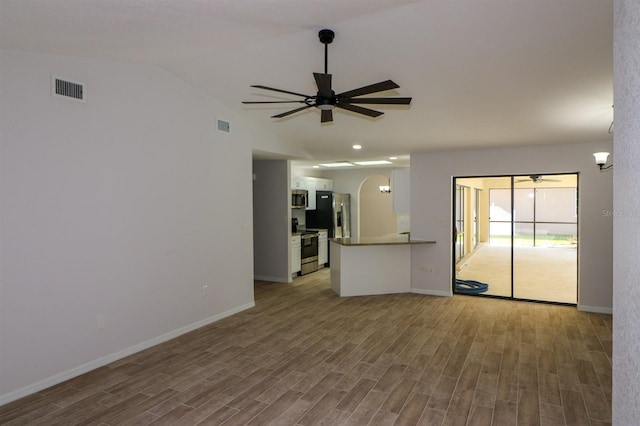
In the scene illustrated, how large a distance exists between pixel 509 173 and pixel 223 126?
14.6ft

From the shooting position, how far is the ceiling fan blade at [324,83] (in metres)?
2.68

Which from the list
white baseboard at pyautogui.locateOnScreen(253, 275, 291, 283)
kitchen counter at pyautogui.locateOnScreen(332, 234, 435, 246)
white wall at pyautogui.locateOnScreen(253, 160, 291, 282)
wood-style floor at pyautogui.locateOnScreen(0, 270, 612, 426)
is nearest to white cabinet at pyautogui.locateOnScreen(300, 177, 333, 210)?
white wall at pyautogui.locateOnScreen(253, 160, 291, 282)

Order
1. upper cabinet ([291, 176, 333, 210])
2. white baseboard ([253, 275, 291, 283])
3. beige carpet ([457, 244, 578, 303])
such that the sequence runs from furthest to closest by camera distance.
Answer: upper cabinet ([291, 176, 333, 210])
white baseboard ([253, 275, 291, 283])
beige carpet ([457, 244, 578, 303])

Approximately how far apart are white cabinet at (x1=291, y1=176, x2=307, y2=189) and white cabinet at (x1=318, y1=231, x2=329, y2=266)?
1.15 metres

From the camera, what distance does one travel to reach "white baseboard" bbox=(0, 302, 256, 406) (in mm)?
3061

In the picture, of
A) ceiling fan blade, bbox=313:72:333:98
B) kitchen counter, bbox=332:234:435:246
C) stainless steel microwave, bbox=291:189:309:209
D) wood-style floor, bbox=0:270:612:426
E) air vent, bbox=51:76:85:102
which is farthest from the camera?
stainless steel microwave, bbox=291:189:309:209

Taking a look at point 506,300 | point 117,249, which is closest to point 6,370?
point 117,249

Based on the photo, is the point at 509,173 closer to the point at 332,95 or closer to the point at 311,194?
the point at 332,95

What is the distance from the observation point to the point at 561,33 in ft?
9.55

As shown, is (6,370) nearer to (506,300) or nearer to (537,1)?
(537,1)

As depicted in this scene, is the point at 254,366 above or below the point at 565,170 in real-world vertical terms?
below

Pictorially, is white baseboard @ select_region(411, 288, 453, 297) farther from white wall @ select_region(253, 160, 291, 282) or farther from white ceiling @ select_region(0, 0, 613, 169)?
white ceiling @ select_region(0, 0, 613, 169)

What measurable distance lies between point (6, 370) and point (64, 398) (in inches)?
19.3

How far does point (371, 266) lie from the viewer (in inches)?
256
